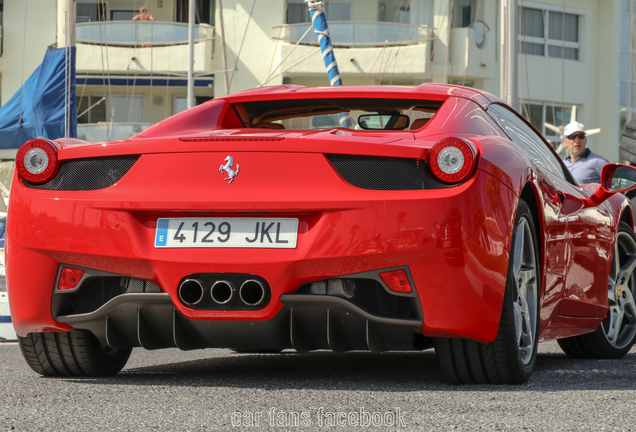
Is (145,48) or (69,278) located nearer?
(69,278)

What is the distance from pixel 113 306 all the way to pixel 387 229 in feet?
3.53

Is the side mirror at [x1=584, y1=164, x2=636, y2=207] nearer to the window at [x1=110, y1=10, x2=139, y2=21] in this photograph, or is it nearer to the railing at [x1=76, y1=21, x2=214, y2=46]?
the railing at [x1=76, y1=21, x2=214, y2=46]

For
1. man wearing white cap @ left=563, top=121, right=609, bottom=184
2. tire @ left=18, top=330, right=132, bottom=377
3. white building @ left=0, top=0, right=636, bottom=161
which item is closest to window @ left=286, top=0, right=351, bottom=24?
white building @ left=0, top=0, right=636, bottom=161

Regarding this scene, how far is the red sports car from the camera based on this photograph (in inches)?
137

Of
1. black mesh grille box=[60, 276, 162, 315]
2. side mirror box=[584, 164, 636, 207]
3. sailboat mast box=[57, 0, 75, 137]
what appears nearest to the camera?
black mesh grille box=[60, 276, 162, 315]

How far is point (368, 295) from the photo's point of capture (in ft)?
11.7

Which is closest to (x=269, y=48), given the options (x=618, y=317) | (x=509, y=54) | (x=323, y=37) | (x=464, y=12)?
(x=464, y=12)

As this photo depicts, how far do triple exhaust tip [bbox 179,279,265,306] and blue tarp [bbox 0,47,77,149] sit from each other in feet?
37.0

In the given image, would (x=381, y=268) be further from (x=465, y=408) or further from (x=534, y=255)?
(x=534, y=255)

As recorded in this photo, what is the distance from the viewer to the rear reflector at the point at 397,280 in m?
3.49

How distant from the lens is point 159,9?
32750mm

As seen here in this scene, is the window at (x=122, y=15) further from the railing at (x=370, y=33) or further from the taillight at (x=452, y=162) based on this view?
the taillight at (x=452, y=162)

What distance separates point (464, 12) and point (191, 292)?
1173 inches

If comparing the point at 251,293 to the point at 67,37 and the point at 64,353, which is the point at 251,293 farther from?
the point at 67,37
